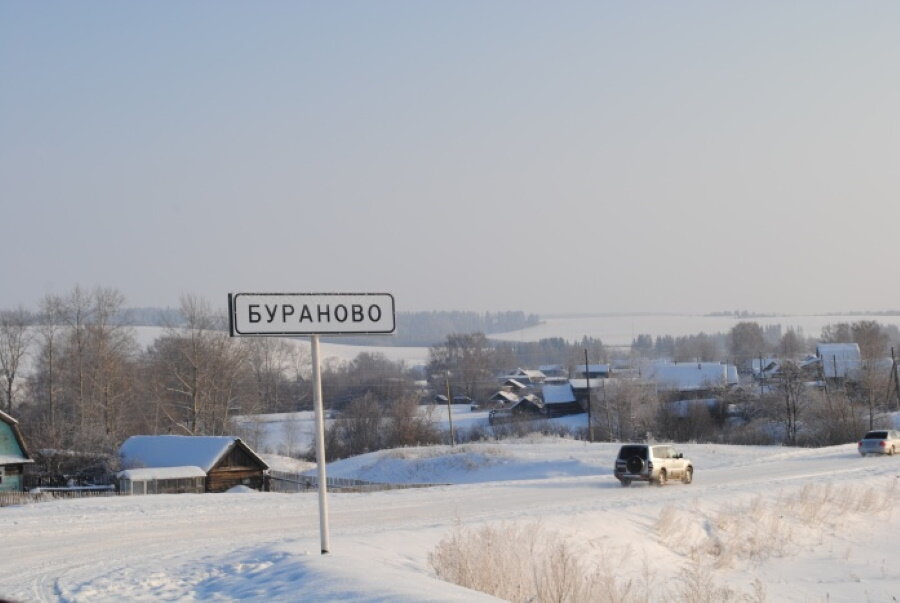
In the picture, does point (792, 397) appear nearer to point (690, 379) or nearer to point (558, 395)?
point (558, 395)

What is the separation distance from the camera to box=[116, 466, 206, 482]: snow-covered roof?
150ft

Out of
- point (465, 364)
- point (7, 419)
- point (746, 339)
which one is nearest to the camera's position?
point (7, 419)

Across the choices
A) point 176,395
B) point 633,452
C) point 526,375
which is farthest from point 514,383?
point 633,452

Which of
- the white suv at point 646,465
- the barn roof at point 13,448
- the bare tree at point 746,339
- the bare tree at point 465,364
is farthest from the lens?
the bare tree at point 746,339

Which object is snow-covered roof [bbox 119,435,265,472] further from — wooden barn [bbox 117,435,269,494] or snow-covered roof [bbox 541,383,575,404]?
snow-covered roof [bbox 541,383,575,404]

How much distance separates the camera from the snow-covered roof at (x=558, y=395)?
112 metres

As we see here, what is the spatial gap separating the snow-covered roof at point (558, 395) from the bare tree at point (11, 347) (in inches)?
2236

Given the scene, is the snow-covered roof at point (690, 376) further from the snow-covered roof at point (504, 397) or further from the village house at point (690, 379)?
the snow-covered roof at point (504, 397)

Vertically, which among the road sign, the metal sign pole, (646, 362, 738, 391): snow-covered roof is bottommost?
(646, 362, 738, 391): snow-covered roof

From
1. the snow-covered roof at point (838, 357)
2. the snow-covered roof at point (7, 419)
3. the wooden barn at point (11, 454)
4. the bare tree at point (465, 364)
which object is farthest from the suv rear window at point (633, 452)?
the bare tree at point (465, 364)

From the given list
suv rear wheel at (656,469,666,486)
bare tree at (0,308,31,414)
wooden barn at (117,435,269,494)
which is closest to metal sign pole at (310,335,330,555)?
suv rear wheel at (656,469,666,486)

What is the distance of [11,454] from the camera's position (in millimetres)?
50875

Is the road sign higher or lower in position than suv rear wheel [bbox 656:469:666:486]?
higher

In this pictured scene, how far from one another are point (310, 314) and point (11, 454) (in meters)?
46.4
